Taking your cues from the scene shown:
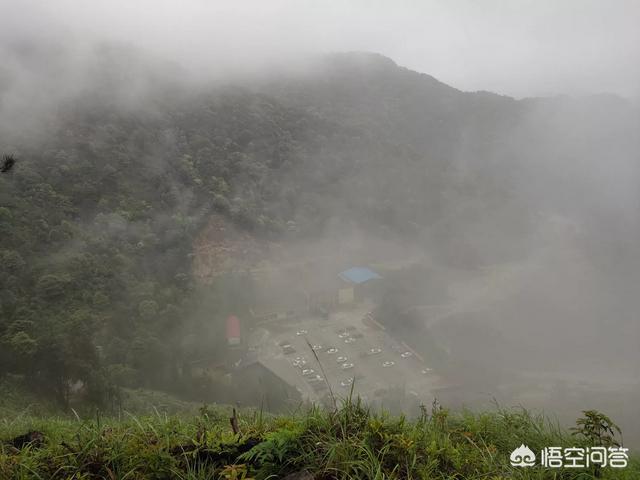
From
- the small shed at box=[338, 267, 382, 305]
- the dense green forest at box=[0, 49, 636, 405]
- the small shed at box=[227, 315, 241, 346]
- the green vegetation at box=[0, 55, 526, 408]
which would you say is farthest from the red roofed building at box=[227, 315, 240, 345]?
the small shed at box=[338, 267, 382, 305]

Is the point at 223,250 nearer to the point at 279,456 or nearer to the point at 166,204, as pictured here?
the point at 166,204

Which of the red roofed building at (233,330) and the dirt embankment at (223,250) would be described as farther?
the dirt embankment at (223,250)

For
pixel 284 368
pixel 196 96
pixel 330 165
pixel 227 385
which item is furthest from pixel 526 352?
pixel 196 96

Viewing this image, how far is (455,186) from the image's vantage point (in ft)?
222

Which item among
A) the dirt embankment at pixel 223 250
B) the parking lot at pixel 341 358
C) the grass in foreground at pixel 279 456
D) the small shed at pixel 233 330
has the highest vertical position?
the grass in foreground at pixel 279 456

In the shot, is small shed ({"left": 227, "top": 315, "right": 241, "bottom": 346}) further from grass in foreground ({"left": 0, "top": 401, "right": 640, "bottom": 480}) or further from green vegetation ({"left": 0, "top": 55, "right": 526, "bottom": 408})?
grass in foreground ({"left": 0, "top": 401, "right": 640, "bottom": 480})

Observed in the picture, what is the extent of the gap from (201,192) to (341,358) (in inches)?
1151

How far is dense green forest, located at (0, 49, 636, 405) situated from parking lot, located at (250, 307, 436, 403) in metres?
4.84

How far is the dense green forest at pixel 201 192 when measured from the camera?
91.6 ft

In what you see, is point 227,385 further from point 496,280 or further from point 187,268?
point 496,280

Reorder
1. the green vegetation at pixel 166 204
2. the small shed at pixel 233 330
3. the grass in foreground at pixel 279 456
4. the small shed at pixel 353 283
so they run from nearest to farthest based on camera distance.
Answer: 1. the grass in foreground at pixel 279 456
2. the green vegetation at pixel 166 204
3. the small shed at pixel 233 330
4. the small shed at pixel 353 283

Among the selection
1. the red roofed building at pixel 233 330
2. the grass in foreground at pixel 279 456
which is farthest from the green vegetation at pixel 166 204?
the grass in foreground at pixel 279 456

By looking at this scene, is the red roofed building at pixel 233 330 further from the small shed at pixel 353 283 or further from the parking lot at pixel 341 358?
the small shed at pixel 353 283

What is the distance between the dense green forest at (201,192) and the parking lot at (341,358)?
4.84 meters
